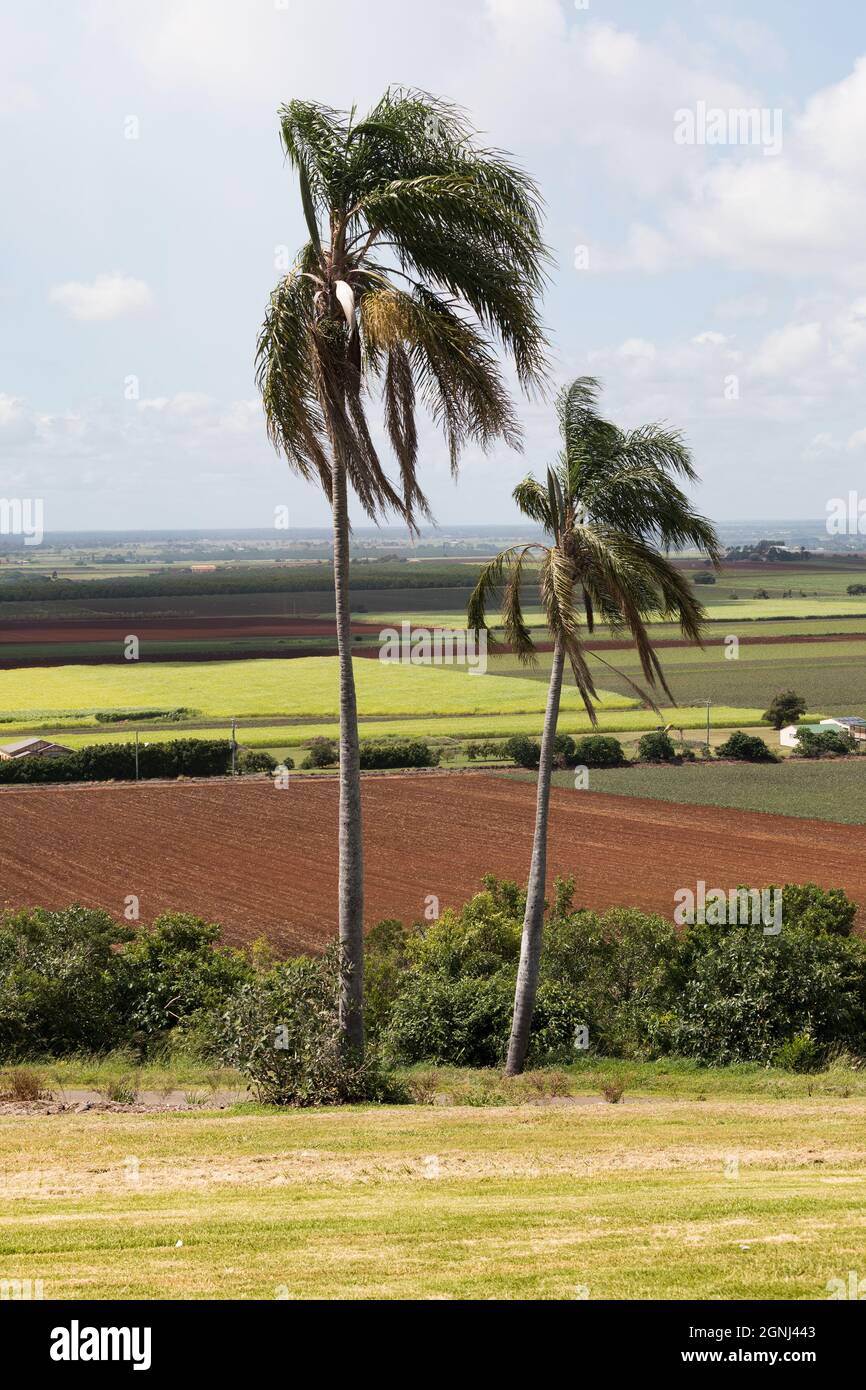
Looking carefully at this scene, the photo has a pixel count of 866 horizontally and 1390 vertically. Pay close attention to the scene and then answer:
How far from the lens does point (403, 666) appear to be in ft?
358

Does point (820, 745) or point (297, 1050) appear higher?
point (297, 1050)

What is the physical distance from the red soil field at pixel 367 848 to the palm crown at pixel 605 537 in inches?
630

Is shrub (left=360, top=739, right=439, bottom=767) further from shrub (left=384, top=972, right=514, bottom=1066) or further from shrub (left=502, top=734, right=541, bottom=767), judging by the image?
shrub (left=384, top=972, right=514, bottom=1066)

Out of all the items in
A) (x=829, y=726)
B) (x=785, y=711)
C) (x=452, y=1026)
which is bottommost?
(x=829, y=726)

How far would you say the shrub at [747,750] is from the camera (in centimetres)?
6694

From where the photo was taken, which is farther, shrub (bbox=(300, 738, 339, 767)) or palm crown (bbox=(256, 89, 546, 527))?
shrub (bbox=(300, 738, 339, 767))

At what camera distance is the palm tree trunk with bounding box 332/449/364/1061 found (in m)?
14.5

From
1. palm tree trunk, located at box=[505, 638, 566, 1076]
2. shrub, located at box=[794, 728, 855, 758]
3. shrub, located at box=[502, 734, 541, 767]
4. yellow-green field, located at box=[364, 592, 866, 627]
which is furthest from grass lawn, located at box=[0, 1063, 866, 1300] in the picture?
yellow-green field, located at box=[364, 592, 866, 627]

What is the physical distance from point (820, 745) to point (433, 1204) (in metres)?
63.4

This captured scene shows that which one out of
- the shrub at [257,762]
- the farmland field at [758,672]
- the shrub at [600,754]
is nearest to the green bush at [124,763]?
the shrub at [257,762]

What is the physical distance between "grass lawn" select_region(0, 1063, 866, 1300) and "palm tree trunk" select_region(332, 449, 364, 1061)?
172 cm

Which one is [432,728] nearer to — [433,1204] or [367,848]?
[367,848]

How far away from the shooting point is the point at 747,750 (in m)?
67.2

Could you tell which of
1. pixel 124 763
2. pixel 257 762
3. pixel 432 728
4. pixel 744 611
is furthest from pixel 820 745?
pixel 744 611
